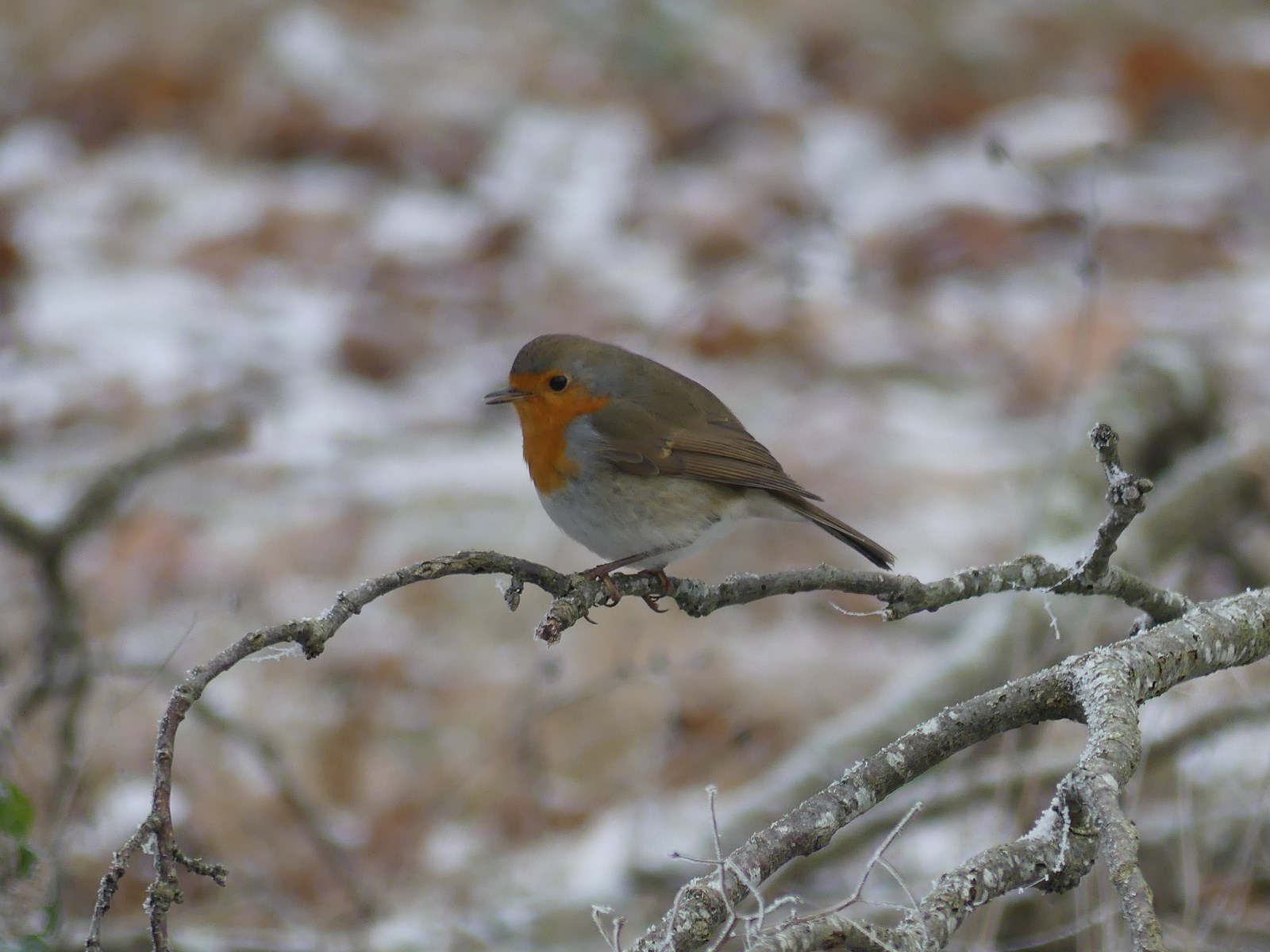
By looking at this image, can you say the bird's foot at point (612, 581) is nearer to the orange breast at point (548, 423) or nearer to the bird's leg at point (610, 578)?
the bird's leg at point (610, 578)

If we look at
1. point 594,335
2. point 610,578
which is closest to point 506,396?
point 610,578

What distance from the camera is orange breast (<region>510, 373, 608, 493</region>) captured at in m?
2.79

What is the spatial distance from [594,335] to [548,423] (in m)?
3.26

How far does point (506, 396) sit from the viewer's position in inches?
114

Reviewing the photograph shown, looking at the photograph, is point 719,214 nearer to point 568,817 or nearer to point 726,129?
point 726,129

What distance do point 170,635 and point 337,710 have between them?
598 millimetres

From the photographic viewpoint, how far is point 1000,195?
7.35 m

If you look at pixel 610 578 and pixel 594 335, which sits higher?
pixel 594 335

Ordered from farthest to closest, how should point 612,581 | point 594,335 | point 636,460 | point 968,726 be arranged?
point 594,335
point 636,460
point 612,581
point 968,726

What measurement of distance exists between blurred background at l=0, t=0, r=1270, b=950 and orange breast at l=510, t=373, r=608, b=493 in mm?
384

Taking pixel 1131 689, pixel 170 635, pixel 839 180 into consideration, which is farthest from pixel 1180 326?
pixel 1131 689

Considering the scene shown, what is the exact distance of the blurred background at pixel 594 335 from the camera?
3270 millimetres

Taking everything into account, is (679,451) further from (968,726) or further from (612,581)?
(968,726)

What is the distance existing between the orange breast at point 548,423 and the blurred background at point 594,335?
1.26ft
